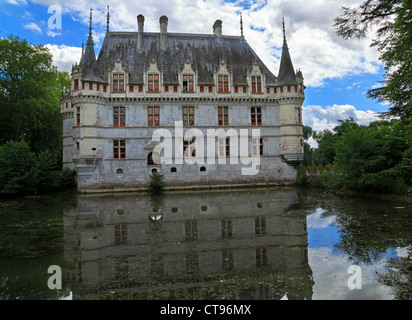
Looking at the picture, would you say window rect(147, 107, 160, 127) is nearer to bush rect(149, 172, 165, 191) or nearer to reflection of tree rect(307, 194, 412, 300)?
bush rect(149, 172, 165, 191)

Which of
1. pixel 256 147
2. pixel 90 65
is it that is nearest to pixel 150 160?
pixel 90 65

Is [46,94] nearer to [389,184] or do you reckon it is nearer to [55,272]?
[55,272]

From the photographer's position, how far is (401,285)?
5.22 meters

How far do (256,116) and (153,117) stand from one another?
9.62m

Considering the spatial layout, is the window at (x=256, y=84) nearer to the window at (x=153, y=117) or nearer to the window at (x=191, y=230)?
the window at (x=153, y=117)

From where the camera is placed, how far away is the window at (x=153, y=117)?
2422 cm

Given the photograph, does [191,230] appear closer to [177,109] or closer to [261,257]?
[261,257]

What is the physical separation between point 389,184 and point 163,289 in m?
16.4

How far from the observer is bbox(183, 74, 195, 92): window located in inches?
971

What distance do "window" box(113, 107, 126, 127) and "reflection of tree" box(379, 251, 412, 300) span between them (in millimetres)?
21762

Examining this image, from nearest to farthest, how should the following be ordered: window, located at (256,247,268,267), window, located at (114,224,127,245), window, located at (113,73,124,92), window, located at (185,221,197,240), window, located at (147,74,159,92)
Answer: window, located at (256,247,268,267)
window, located at (114,224,127,245)
window, located at (185,221,197,240)
window, located at (113,73,124,92)
window, located at (147,74,159,92)

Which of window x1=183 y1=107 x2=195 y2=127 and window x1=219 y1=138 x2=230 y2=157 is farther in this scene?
window x1=219 y1=138 x2=230 y2=157

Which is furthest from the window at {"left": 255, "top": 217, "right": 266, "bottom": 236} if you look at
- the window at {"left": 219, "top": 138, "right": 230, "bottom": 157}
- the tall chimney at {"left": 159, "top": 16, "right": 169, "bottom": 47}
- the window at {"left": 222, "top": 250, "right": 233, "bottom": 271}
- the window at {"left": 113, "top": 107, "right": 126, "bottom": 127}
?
the tall chimney at {"left": 159, "top": 16, "right": 169, "bottom": 47}
